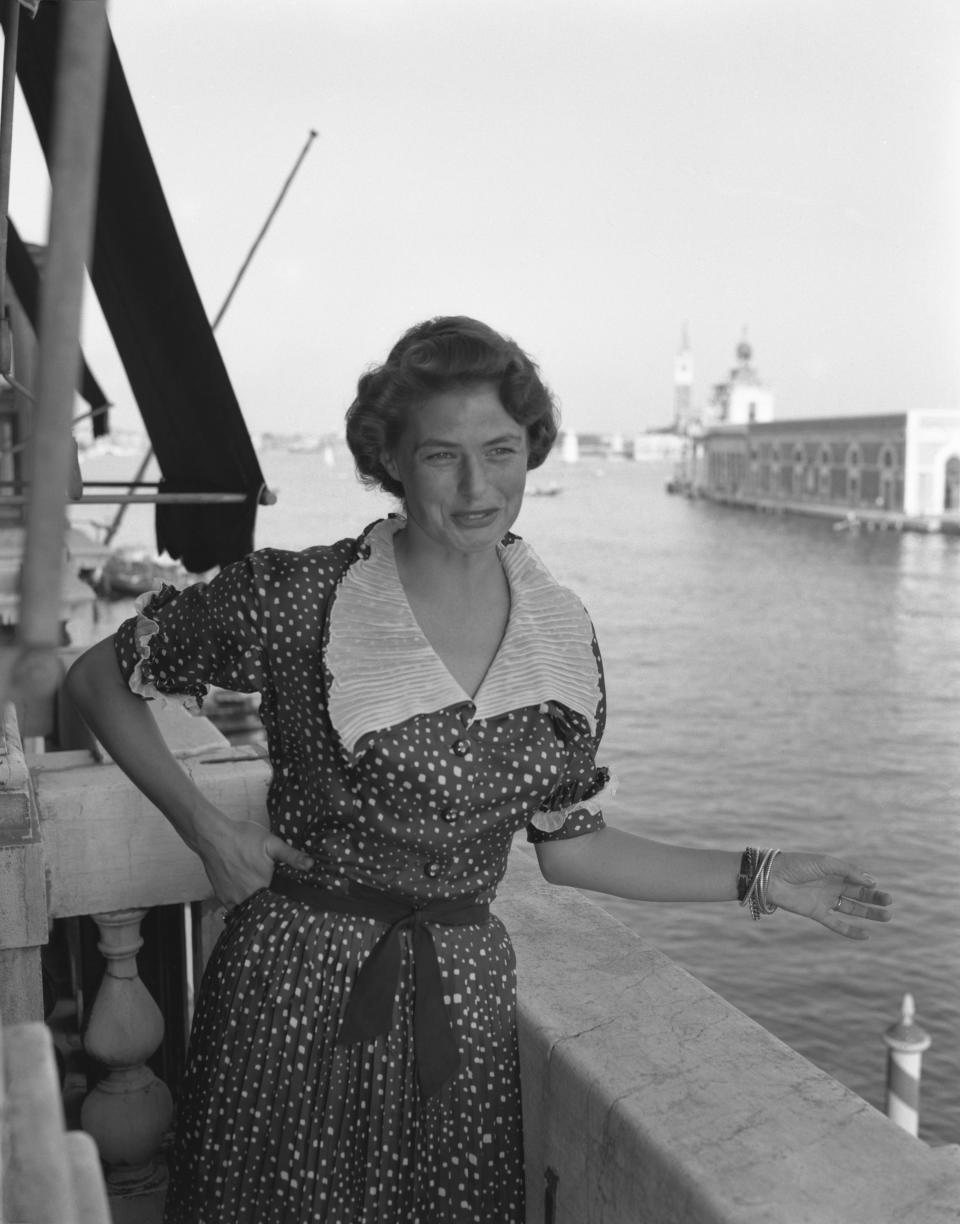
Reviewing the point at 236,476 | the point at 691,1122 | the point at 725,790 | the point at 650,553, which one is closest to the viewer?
the point at 691,1122

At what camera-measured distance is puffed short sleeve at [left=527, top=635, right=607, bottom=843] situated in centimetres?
160

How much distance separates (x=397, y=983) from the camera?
1533 mm

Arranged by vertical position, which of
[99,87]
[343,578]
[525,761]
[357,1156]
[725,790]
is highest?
[99,87]

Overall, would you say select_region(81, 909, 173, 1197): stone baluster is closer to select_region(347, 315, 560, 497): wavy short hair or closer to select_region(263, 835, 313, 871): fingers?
select_region(263, 835, 313, 871): fingers

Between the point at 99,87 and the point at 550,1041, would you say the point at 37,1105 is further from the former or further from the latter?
the point at 550,1041

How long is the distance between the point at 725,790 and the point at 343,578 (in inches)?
1021

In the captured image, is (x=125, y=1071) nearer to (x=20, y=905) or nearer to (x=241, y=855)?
(x=20, y=905)

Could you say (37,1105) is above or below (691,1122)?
above

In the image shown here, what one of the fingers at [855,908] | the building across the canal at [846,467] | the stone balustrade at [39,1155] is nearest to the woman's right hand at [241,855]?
the fingers at [855,908]

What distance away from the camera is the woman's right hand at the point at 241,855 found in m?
1.60

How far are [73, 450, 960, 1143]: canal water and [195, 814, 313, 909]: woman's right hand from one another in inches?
41.0

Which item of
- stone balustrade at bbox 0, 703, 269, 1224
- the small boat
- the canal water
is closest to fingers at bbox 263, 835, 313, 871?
stone balustrade at bbox 0, 703, 269, 1224

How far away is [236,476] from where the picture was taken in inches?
119

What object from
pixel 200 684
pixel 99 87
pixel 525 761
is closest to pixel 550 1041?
pixel 525 761
